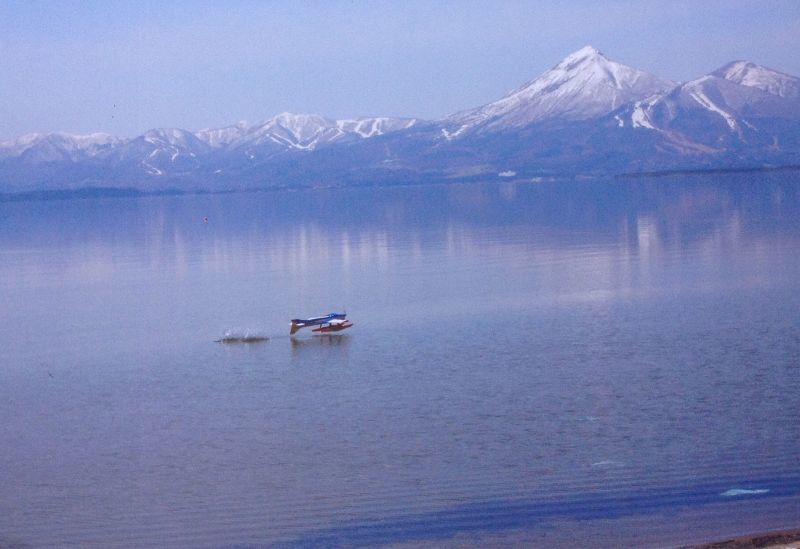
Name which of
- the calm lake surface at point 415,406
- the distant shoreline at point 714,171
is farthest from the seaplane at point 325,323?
the distant shoreline at point 714,171

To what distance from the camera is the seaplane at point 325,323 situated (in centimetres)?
2694

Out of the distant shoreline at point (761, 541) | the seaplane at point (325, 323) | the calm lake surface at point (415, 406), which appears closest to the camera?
the distant shoreline at point (761, 541)

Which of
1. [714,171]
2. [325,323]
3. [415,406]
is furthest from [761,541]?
[714,171]

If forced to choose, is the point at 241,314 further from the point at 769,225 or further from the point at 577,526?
the point at 769,225

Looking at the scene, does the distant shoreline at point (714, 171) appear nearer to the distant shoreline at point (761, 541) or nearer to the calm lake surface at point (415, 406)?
the calm lake surface at point (415, 406)

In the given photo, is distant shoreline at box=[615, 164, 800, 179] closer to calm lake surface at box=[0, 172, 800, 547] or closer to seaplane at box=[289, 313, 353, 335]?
calm lake surface at box=[0, 172, 800, 547]

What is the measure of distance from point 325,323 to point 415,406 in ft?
29.1

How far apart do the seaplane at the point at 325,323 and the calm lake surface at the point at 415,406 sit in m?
0.27

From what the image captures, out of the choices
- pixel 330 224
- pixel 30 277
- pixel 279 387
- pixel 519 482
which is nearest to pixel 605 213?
pixel 330 224

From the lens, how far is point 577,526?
12859 millimetres

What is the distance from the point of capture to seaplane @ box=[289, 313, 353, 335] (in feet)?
88.4

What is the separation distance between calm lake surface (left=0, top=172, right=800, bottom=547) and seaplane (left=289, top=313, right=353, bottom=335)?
27 cm

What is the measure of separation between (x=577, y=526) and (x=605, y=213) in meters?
59.7

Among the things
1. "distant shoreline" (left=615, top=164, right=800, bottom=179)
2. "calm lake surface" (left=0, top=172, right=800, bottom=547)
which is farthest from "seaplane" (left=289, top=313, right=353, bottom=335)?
"distant shoreline" (left=615, top=164, right=800, bottom=179)
